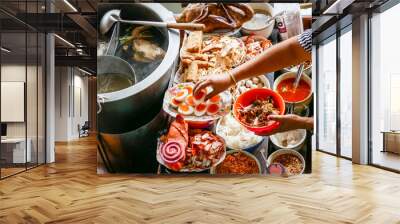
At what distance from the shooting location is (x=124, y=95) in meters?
6.11

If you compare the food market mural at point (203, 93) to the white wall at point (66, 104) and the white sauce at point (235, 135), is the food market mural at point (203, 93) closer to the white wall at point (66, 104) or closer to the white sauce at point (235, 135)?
the white sauce at point (235, 135)

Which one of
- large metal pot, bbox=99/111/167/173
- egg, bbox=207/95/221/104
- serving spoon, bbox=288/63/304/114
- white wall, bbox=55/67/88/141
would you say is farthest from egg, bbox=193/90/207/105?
white wall, bbox=55/67/88/141

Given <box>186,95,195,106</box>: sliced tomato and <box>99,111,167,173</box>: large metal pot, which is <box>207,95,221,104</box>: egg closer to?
<box>186,95,195,106</box>: sliced tomato

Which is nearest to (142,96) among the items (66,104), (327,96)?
(327,96)

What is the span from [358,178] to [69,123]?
1241 cm

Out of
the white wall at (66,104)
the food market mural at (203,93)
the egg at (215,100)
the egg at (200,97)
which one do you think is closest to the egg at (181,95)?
the food market mural at (203,93)

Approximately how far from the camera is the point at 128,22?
618cm

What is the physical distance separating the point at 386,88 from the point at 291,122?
2322 mm

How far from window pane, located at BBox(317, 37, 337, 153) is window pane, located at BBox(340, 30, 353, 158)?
1.49 ft

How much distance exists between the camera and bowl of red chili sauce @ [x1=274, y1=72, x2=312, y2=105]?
6082 millimetres

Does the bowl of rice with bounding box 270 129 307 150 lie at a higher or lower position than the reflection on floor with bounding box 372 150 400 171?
higher

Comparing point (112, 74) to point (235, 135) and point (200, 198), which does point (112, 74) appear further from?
point (200, 198)

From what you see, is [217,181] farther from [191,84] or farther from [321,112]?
[321,112]

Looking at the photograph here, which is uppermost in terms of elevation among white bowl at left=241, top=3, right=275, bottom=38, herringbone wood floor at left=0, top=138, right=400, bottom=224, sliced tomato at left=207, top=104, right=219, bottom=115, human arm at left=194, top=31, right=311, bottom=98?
white bowl at left=241, top=3, right=275, bottom=38
